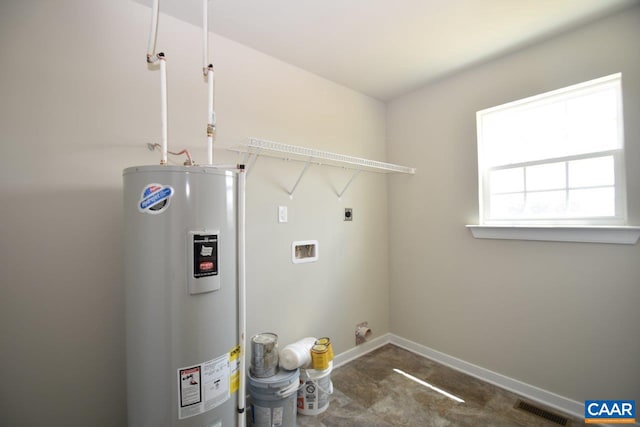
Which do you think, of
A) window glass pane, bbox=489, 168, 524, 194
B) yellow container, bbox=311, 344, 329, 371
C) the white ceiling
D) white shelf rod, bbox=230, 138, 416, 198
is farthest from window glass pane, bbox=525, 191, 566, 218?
yellow container, bbox=311, 344, 329, 371

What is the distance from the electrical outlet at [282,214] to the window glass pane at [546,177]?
6.27ft

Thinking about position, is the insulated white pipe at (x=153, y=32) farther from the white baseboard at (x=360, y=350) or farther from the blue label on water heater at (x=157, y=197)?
the white baseboard at (x=360, y=350)

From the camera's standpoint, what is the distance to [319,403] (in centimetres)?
189

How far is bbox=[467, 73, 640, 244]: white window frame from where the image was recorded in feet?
5.50

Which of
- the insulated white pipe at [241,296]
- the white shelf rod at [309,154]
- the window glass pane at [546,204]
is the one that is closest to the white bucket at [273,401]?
the insulated white pipe at [241,296]

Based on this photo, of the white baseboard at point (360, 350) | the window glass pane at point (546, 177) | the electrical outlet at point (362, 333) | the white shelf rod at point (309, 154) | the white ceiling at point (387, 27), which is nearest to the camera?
the white ceiling at point (387, 27)

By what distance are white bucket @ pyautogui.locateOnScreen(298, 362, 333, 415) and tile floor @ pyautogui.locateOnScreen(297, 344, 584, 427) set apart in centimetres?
4

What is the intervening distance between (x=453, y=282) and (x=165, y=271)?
232 centimetres

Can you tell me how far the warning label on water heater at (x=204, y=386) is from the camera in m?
1.09

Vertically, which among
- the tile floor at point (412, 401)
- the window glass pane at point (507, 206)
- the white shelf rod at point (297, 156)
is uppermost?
the white shelf rod at point (297, 156)

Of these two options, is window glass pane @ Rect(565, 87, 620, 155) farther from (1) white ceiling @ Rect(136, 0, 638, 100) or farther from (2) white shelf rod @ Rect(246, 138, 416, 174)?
(2) white shelf rod @ Rect(246, 138, 416, 174)

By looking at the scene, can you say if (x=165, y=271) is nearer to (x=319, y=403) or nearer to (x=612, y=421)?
(x=319, y=403)

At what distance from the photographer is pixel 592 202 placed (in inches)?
71.6

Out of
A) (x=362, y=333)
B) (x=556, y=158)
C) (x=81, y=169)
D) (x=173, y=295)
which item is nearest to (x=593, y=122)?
(x=556, y=158)
